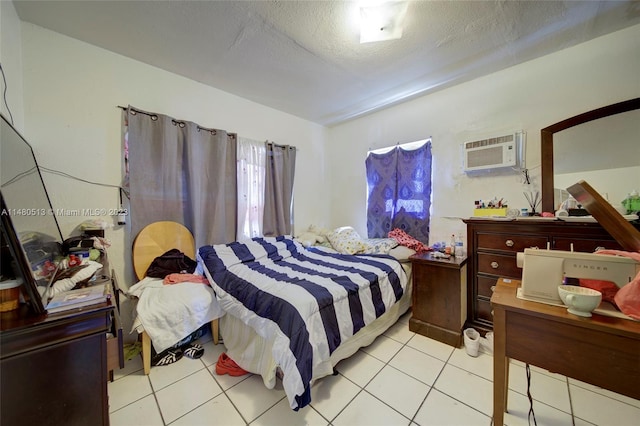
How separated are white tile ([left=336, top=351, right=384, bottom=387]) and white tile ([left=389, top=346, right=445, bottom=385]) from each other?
144 mm

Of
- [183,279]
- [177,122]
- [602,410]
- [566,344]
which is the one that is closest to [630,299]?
[566,344]

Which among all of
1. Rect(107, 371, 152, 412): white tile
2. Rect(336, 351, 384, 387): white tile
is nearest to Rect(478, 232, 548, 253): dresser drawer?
Rect(336, 351, 384, 387): white tile

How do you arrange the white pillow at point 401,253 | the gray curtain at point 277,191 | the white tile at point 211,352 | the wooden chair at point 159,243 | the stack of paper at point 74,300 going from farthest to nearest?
the gray curtain at point 277,191 < the white pillow at point 401,253 < the wooden chair at point 159,243 < the white tile at point 211,352 < the stack of paper at point 74,300

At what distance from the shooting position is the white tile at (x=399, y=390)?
1379mm

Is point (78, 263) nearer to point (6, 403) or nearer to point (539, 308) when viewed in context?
point (6, 403)


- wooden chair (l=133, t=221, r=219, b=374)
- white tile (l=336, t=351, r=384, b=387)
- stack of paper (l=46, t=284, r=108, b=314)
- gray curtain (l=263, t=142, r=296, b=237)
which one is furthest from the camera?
gray curtain (l=263, t=142, r=296, b=237)

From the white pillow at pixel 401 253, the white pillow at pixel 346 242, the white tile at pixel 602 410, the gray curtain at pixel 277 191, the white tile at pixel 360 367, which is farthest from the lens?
the gray curtain at pixel 277 191

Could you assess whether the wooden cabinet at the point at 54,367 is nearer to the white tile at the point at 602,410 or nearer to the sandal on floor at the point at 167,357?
the sandal on floor at the point at 167,357

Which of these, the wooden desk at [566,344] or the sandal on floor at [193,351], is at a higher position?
the wooden desk at [566,344]

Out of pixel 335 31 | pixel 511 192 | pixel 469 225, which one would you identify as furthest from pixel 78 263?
pixel 511 192

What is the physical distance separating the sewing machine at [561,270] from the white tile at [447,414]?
798mm

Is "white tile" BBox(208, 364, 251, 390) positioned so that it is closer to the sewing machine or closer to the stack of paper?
the stack of paper

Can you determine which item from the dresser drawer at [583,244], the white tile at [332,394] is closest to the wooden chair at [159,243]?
the white tile at [332,394]

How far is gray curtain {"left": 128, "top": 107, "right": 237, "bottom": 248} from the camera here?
207 cm
